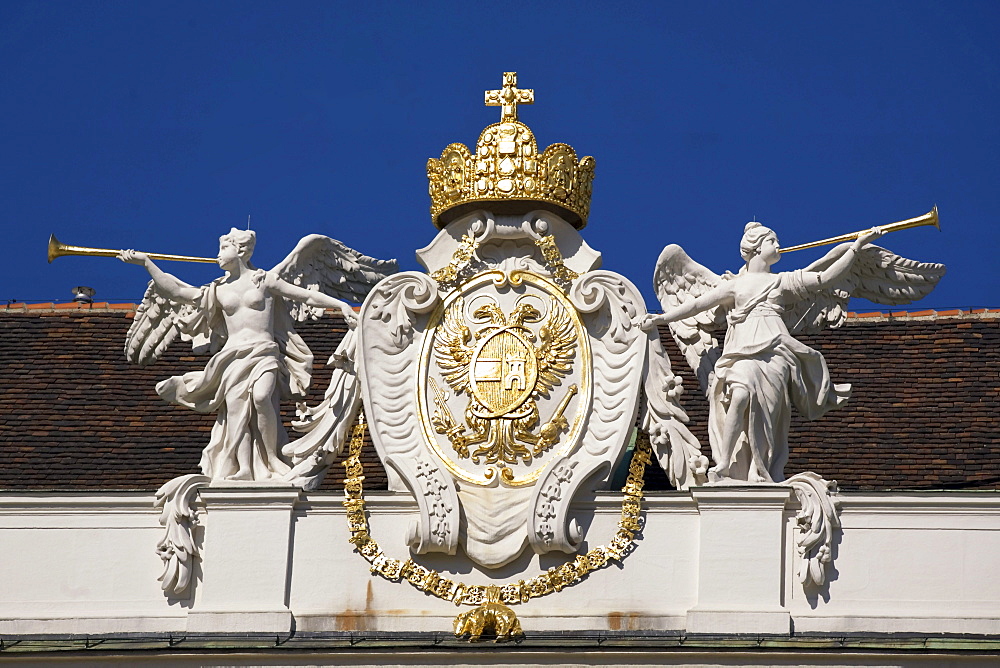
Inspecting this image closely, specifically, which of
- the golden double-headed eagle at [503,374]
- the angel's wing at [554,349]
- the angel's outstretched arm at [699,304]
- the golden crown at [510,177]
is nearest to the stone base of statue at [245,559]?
the golden double-headed eagle at [503,374]

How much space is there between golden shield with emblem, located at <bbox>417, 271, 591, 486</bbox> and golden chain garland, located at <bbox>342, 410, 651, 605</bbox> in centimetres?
65

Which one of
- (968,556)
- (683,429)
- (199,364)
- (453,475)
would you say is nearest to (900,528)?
(968,556)

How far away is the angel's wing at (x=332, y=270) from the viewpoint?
68.5 ft

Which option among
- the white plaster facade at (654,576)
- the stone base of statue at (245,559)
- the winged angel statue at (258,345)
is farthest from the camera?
the winged angel statue at (258,345)

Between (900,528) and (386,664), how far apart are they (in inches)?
160

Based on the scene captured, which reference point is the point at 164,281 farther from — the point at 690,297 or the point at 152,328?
the point at 690,297

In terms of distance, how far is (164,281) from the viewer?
68.7 feet

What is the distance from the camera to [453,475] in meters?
20.1

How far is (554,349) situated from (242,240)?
8.76 ft

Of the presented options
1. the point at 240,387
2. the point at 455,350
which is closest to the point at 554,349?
the point at 455,350

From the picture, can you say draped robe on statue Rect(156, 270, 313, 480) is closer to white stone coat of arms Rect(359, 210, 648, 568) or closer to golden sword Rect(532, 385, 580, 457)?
white stone coat of arms Rect(359, 210, 648, 568)

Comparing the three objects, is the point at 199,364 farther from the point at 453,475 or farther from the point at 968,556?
the point at 968,556

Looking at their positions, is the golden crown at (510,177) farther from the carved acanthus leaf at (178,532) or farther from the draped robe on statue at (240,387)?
the carved acanthus leaf at (178,532)

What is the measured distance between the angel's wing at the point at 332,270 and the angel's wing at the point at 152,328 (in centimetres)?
109
